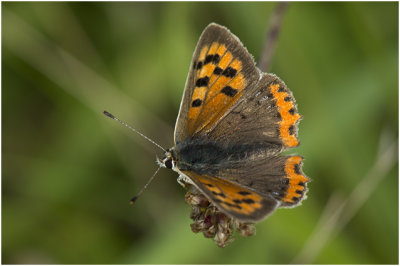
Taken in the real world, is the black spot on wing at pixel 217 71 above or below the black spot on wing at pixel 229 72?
above

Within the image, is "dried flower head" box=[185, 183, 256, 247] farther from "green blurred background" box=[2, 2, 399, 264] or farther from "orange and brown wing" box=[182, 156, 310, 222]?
"green blurred background" box=[2, 2, 399, 264]

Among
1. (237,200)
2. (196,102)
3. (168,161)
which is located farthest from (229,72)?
(237,200)

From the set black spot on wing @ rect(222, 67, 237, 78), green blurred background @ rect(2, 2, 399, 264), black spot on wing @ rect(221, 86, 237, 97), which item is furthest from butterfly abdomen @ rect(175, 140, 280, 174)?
green blurred background @ rect(2, 2, 399, 264)

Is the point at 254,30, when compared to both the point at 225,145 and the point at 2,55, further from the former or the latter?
the point at 2,55

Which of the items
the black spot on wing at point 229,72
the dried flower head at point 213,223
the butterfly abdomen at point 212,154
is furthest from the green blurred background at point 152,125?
the black spot on wing at point 229,72

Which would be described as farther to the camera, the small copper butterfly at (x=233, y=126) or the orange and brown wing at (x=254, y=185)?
the small copper butterfly at (x=233, y=126)

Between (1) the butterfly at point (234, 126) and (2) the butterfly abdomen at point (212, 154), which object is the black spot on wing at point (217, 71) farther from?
(2) the butterfly abdomen at point (212, 154)

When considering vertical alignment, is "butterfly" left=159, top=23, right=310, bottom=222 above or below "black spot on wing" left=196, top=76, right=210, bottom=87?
below

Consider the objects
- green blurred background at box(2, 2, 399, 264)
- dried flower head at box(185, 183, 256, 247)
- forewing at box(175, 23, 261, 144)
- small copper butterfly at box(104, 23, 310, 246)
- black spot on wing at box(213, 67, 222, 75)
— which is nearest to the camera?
dried flower head at box(185, 183, 256, 247)
